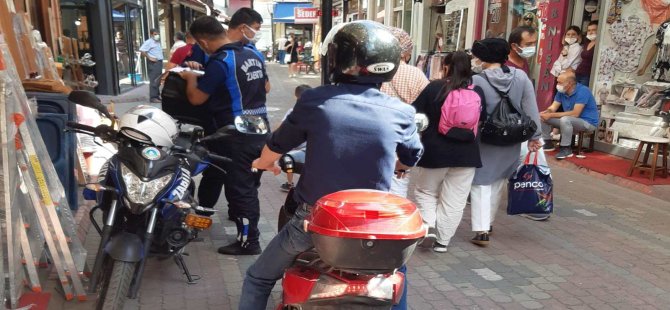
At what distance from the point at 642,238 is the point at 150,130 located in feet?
14.6

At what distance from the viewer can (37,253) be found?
347 centimetres

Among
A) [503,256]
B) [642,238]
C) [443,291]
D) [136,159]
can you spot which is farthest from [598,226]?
[136,159]

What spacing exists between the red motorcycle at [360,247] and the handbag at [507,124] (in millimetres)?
2514

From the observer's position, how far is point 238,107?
13.2ft

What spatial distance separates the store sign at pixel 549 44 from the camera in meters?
9.51

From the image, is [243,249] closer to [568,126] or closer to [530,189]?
[530,189]

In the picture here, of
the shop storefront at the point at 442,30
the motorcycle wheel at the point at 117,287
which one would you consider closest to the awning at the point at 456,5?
the shop storefront at the point at 442,30

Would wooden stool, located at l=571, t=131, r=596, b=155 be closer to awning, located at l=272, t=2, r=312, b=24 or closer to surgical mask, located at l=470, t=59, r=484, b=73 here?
surgical mask, located at l=470, t=59, r=484, b=73

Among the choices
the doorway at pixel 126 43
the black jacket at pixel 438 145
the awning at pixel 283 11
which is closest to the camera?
the black jacket at pixel 438 145

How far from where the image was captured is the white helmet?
3020 millimetres

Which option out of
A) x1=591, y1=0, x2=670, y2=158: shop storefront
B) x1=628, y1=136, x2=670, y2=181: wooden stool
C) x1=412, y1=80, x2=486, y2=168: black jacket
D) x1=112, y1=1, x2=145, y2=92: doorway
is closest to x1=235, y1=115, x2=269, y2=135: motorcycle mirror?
x1=412, y1=80, x2=486, y2=168: black jacket

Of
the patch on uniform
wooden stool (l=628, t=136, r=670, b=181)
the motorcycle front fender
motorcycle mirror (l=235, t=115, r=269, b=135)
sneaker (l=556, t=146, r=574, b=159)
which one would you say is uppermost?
the patch on uniform

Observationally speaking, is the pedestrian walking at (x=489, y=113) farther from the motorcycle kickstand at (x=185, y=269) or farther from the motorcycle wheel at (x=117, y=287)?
the motorcycle wheel at (x=117, y=287)

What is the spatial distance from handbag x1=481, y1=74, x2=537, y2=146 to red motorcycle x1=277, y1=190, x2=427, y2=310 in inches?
99.0
